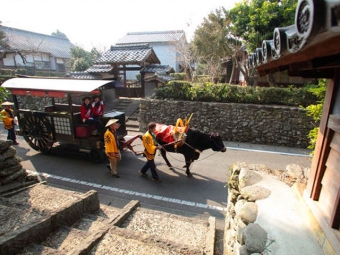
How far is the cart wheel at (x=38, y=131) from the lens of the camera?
8.09m

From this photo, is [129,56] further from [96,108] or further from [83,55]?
[83,55]

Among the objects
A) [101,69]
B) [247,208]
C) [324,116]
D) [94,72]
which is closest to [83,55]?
[101,69]

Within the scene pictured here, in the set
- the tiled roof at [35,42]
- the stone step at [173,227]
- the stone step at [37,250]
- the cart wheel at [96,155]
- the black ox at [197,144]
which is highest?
the tiled roof at [35,42]

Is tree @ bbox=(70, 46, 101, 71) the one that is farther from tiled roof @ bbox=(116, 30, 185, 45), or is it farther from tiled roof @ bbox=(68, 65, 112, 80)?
tiled roof @ bbox=(68, 65, 112, 80)

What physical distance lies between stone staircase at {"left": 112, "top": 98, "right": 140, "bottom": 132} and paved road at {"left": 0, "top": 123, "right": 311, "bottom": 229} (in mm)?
3380

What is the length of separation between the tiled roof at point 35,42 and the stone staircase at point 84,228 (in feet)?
100

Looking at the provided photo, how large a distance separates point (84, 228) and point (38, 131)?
6.00 meters

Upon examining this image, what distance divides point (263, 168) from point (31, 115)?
8472 mm

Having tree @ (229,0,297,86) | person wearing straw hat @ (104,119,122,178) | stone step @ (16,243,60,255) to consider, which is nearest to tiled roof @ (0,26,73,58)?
tree @ (229,0,297,86)

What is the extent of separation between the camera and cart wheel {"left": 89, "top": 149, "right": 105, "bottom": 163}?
7.66m

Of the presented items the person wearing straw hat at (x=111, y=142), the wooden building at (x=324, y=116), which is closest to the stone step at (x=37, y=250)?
the wooden building at (x=324, y=116)

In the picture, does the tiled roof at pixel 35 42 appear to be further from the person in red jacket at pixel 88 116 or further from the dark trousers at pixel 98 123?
the dark trousers at pixel 98 123

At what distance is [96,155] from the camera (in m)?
7.73

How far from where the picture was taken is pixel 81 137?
7.67m
